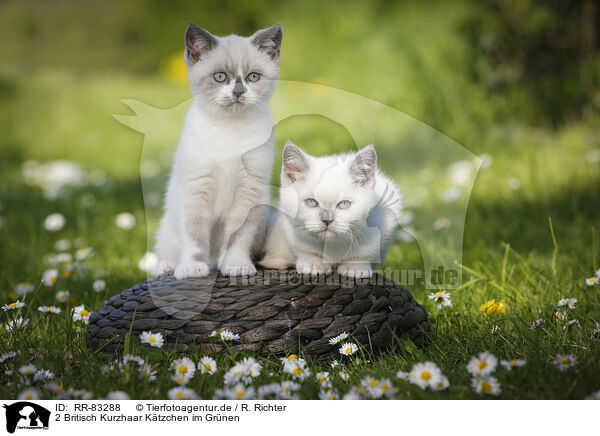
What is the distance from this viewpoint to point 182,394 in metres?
1.50

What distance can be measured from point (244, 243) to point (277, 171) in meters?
0.31

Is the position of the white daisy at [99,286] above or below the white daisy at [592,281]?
below

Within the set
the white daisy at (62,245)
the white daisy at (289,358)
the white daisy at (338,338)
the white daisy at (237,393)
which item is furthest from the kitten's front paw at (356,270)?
the white daisy at (62,245)

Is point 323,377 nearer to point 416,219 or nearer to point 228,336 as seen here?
point 228,336

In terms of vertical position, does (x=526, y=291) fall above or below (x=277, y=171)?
below

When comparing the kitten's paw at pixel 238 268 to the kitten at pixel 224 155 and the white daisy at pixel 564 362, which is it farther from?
the white daisy at pixel 564 362

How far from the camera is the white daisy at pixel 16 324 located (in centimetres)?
192

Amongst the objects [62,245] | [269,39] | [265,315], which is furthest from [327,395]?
[62,245]

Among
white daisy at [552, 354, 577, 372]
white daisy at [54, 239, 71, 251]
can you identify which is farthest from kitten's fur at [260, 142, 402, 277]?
white daisy at [54, 239, 71, 251]

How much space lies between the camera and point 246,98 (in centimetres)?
183

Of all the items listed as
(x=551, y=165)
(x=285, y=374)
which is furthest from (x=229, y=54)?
(x=551, y=165)

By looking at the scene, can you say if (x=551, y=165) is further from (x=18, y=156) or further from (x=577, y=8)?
(x=18, y=156)
